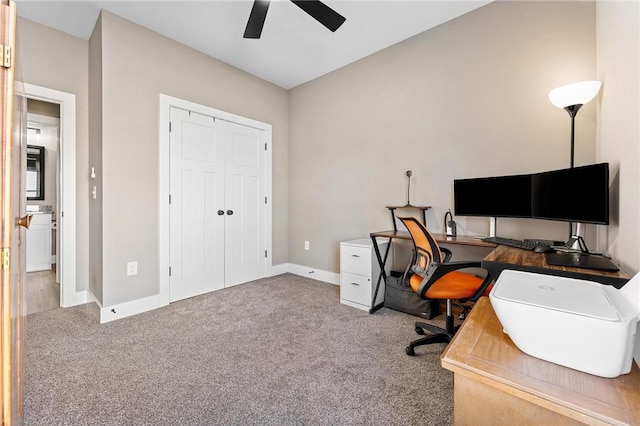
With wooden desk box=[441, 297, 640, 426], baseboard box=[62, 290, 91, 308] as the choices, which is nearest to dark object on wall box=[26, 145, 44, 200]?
baseboard box=[62, 290, 91, 308]

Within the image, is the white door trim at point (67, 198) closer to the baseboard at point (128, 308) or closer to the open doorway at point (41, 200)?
the baseboard at point (128, 308)

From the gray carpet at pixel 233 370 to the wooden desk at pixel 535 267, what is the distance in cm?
76

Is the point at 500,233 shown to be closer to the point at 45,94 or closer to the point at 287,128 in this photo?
the point at 287,128

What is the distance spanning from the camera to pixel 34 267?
416 cm

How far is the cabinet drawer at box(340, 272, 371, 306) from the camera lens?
2714 millimetres

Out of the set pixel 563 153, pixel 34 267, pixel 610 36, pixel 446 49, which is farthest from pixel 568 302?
pixel 34 267

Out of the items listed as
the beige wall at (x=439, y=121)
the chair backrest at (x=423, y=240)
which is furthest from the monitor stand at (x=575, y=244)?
the chair backrest at (x=423, y=240)

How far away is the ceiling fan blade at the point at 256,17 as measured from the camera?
2053mm

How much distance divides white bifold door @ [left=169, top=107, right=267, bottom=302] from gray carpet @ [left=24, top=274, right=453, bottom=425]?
60cm

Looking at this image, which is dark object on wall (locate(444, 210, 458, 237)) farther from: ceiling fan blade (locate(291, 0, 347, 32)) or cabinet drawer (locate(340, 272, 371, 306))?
ceiling fan blade (locate(291, 0, 347, 32))

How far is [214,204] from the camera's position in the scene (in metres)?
3.29

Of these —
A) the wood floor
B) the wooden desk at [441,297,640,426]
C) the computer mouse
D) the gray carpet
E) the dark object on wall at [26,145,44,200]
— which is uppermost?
the dark object on wall at [26,145,44,200]

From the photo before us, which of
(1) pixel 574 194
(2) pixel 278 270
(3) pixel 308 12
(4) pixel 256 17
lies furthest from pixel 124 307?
(1) pixel 574 194

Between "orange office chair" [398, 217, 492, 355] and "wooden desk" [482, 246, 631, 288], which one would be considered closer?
"wooden desk" [482, 246, 631, 288]
